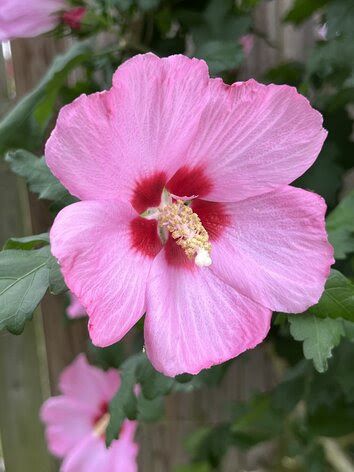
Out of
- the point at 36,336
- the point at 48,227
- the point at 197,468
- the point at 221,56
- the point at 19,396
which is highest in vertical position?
the point at 221,56

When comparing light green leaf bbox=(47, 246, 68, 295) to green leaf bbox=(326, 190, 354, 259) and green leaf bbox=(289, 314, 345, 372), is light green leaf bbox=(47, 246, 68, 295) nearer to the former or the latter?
green leaf bbox=(289, 314, 345, 372)

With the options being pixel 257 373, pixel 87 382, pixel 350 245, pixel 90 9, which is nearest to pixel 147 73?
pixel 350 245

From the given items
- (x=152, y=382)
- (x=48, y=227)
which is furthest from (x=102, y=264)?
(x=48, y=227)

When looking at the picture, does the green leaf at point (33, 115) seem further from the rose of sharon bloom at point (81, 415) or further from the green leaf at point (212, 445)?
the green leaf at point (212, 445)

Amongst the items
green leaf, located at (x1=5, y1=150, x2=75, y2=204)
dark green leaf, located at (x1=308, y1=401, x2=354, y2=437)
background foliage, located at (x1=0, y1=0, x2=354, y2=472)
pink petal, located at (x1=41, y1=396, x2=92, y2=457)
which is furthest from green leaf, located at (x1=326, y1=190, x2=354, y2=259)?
pink petal, located at (x1=41, y1=396, x2=92, y2=457)

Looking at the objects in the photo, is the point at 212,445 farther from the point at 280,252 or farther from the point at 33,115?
the point at 280,252

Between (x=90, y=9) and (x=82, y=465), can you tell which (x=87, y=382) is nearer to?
(x=82, y=465)
